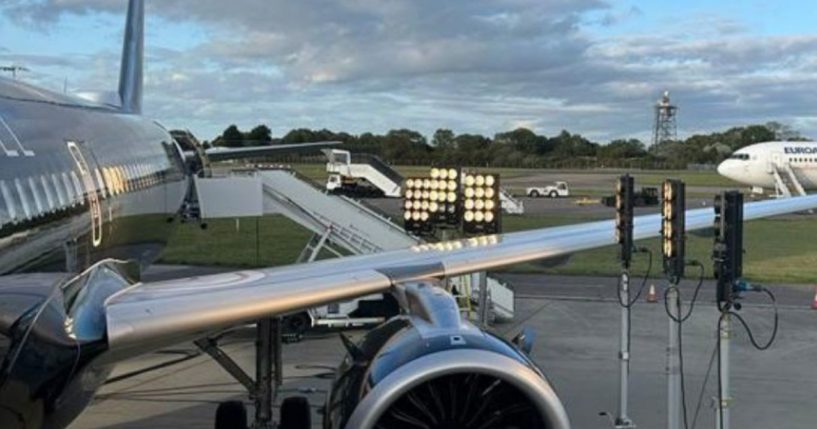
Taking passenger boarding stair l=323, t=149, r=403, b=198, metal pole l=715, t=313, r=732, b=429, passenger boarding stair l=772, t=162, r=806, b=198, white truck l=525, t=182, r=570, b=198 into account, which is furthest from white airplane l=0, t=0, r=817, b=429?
white truck l=525, t=182, r=570, b=198

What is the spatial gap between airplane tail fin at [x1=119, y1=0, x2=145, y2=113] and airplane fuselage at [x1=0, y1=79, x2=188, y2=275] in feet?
12.5

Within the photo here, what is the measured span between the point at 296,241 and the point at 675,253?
26.8 metres

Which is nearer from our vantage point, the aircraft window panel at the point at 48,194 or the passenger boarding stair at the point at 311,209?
the aircraft window panel at the point at 48,194

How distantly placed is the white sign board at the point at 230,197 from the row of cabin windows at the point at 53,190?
6.31 meters

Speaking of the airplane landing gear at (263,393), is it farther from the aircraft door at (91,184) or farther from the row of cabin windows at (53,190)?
the row of cabin windows at (53,190)

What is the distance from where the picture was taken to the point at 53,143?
7.49 m

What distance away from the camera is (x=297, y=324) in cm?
1625

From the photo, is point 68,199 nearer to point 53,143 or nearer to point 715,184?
point 53,143

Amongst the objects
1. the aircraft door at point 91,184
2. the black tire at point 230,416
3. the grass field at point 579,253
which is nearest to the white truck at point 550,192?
Result: the grass field at point 579,253

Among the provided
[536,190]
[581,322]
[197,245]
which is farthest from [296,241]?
[536,190]

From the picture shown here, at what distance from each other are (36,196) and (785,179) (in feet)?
190

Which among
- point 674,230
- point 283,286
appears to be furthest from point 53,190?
point 674,230

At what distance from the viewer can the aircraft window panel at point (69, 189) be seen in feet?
24.3

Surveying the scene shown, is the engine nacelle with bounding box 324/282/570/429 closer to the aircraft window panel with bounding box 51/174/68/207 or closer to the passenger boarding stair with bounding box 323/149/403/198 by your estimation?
the aircraft window panel with bounding box 51/174/68/207
